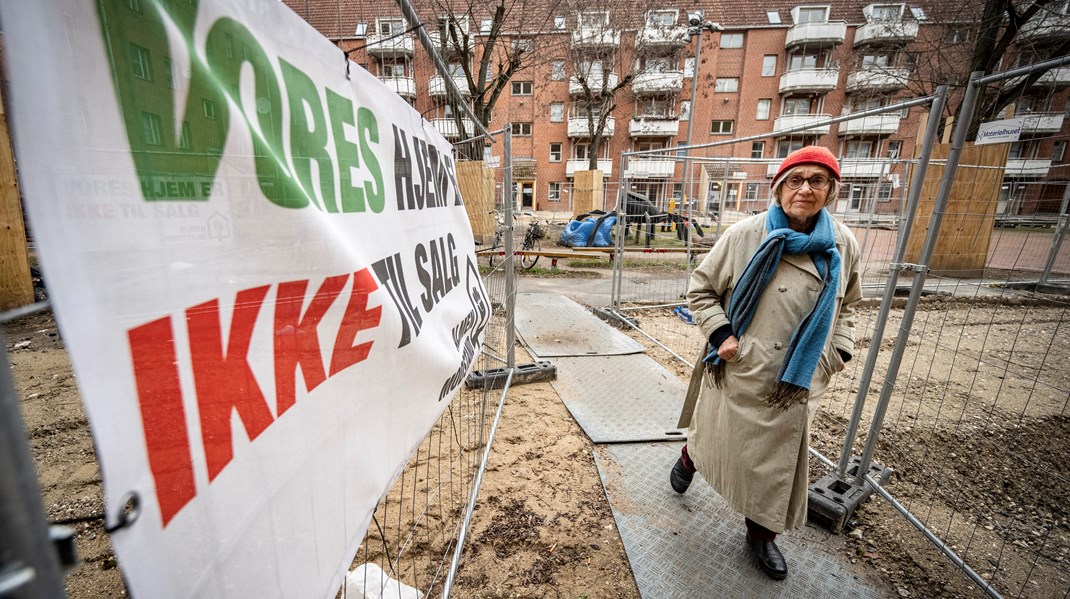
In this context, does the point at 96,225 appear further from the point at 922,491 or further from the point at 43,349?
the point at 43,349

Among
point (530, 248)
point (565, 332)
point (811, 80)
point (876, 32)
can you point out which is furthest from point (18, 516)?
point (811, 80)

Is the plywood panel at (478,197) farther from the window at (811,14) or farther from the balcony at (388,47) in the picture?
the window at (811,14)

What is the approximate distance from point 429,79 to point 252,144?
1.65 metres

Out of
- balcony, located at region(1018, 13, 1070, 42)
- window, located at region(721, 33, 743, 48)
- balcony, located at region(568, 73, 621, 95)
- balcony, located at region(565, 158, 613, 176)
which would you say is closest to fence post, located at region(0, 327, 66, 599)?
balcony, located at region(1018, 13, 1070, 42)

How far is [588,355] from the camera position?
16.2ft

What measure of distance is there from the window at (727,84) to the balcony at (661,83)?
4181mm

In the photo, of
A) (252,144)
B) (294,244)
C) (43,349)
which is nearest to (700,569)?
(294,244)

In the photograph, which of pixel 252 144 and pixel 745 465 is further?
pixel 745 465

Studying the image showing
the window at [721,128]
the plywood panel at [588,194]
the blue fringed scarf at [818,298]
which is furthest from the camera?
the window at [721,128]

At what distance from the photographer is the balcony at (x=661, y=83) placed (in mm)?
27328

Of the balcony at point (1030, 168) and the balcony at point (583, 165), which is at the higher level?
the balcony at point (583, 165)

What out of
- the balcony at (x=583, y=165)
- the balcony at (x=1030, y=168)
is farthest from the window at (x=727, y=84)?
the balcony at (x=1030, y=168)

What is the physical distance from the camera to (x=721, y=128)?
103ft

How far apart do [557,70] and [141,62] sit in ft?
77.6
